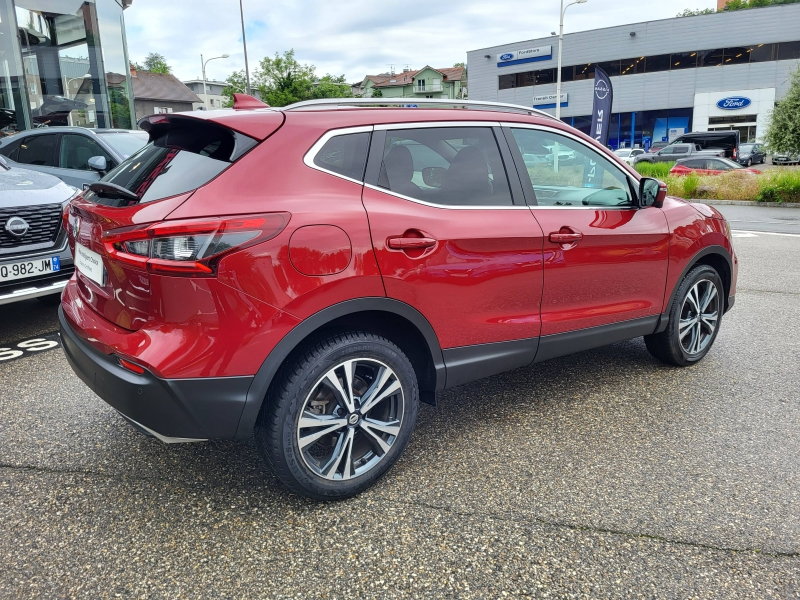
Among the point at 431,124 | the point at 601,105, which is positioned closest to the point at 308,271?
the point at 431,124

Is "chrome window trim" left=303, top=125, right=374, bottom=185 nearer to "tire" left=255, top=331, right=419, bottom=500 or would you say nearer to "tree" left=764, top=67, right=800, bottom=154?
"tire" left=255, top=331, right=419, bottom=500

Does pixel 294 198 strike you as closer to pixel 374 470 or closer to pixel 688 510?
pixel 374 470

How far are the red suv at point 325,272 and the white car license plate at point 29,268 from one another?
6.44 feet

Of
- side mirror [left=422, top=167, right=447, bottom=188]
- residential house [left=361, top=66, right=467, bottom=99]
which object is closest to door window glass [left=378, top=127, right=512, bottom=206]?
side mirror [left=422, top=167, right=447, bottom=188]

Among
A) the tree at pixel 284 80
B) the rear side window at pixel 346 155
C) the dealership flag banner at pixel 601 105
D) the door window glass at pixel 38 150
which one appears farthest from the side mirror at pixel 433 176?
the tree at pixel 284 80

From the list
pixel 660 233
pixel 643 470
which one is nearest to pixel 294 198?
pixel 643 470

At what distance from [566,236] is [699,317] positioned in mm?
1636

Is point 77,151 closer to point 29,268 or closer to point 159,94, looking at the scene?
point 29,268

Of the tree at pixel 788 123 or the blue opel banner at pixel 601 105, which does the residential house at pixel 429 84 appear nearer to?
→ the tree at pixel 788 123

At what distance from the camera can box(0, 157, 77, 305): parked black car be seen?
472cm

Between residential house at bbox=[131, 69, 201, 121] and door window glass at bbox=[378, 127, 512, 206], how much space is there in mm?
78462

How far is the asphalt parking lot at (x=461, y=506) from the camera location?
229cm

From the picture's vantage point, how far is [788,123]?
28.6 meters

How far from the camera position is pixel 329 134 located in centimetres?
270
